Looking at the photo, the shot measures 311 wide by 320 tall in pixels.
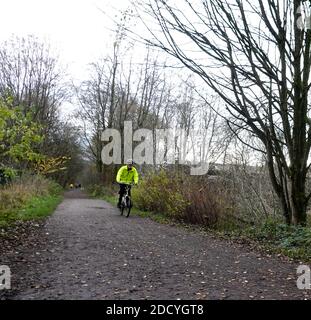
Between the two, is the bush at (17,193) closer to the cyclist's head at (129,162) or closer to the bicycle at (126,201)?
the bicycle at (126,201)

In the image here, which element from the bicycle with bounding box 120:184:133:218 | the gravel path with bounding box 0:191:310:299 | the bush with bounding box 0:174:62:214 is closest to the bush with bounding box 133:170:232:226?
the bicycle with bounding box 120:184:133:218

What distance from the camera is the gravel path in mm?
4656

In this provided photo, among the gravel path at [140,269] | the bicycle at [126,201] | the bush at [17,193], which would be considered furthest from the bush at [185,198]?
the bush at [17,193]

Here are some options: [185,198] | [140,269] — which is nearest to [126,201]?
[185,198]

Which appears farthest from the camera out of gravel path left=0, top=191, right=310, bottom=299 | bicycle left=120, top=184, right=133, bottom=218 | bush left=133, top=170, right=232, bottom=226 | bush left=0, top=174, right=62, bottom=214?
bicycle left=120, top=184, right=133, bottom=218

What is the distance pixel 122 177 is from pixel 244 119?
6476 millimetres

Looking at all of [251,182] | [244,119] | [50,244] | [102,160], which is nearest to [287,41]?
[244,119]

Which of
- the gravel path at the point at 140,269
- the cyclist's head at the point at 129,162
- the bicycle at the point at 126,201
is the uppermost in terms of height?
the cyclist's head at the point at 129,162

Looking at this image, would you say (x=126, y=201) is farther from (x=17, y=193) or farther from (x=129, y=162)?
(x=17, y=193)

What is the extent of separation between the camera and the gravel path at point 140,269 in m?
4.66

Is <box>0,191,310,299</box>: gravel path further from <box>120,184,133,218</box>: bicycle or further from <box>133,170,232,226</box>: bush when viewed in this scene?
<box>120,184,133,218</box>: bicycle

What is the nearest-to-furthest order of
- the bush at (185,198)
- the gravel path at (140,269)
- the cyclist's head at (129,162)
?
1. the gravel path at (140,269)
2. the bush at (185,198)
3. the cyclist's head at (129,162)

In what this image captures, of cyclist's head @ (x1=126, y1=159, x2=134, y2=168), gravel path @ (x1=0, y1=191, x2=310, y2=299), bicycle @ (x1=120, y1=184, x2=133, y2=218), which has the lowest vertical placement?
gravel path @ (x1=0, y1=191, x2=310, y2=299)
